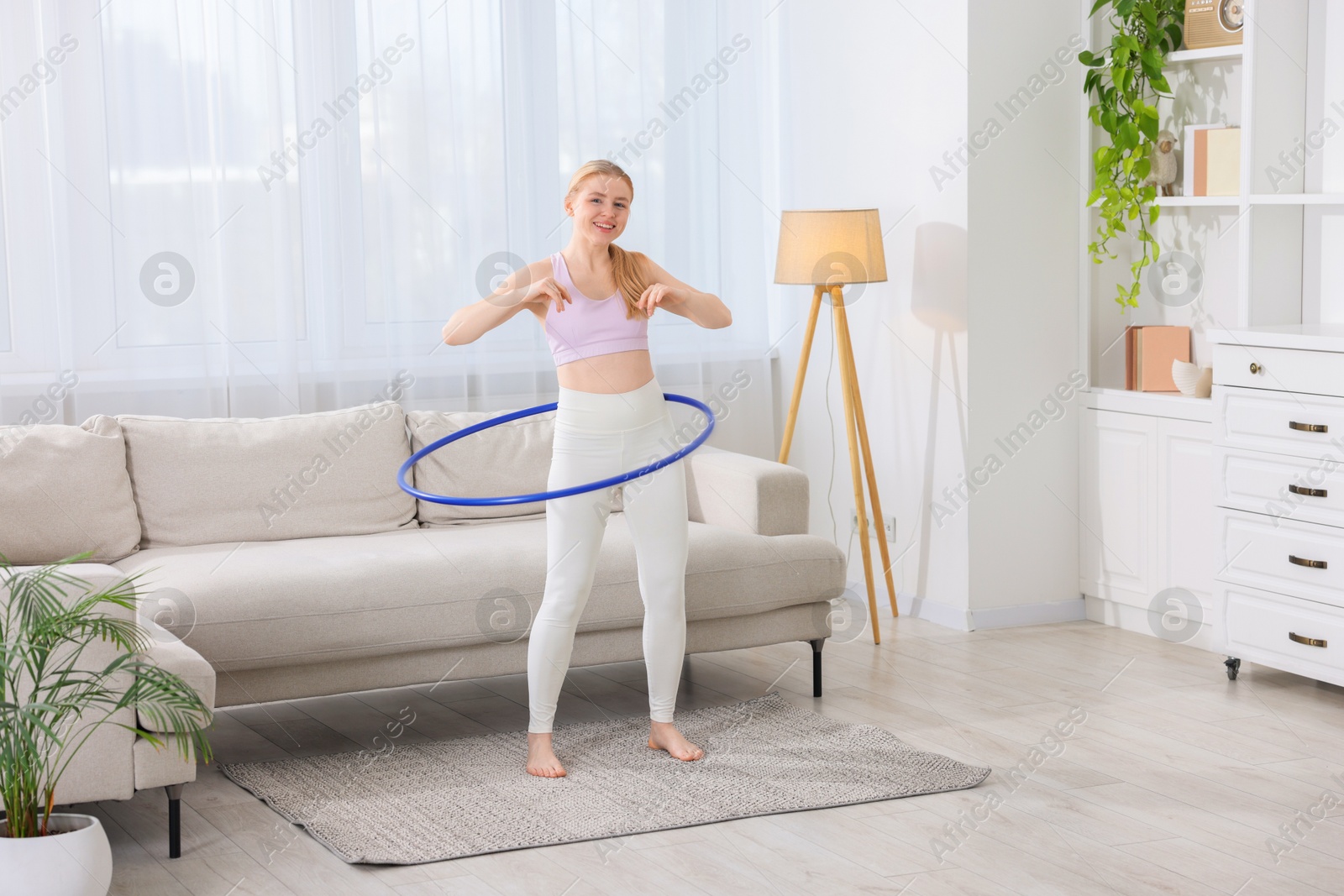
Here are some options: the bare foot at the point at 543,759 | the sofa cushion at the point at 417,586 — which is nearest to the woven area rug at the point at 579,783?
the bare foot at the point at 543,759

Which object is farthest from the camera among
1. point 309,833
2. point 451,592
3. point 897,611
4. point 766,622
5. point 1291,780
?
point 897,611

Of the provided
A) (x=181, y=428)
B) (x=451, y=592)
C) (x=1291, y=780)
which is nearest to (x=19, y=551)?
(x=181, y=428)

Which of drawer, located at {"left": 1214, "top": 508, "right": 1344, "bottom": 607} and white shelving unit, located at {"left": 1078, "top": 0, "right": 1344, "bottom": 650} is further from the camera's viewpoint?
white shelving unit, located at {"left": 1078, "top": 0, "right": 1344, "bottom": 650}

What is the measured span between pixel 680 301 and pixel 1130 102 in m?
2.00

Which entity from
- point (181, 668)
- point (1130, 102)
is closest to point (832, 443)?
point (1130, 102)

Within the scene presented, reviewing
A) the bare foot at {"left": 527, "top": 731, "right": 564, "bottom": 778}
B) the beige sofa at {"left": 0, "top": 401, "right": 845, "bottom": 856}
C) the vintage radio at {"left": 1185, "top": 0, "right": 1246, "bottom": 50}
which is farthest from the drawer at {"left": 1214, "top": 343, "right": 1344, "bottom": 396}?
the bare foot at {"left": 527, "top": 731, "right": 564, "bottom": 778}

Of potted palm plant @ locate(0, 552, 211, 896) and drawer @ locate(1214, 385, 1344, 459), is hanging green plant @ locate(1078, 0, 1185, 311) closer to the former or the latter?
drawer @ locate(1214, 385, 1344, 459)

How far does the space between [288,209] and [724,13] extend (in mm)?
1860

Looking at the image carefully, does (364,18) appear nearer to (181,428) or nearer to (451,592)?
(181,428)

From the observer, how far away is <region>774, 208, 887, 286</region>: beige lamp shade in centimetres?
477

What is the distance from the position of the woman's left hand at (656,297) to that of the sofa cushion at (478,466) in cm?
117

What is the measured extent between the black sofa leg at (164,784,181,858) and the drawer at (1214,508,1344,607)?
115 inches

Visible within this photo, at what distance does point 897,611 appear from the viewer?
5.26 metres

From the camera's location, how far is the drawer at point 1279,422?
3900mm
